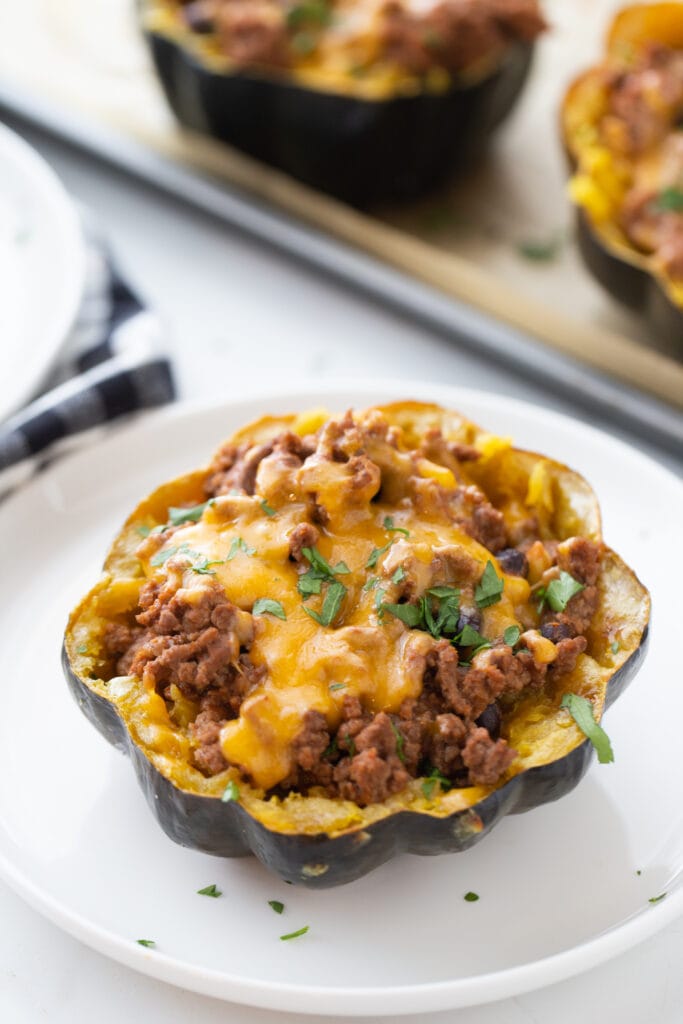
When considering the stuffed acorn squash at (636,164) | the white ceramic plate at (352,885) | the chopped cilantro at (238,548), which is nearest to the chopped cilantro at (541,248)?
the stuffed acorn squash at (636,164)

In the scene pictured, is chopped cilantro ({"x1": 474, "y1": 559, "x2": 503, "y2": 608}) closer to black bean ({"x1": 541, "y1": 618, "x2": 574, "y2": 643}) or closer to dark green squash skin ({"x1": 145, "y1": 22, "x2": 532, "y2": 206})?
black bean ({"x1": 541, "y1": 618, "x2": 574, "y2": 643})

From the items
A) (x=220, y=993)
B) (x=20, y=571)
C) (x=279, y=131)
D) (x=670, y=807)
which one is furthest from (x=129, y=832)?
(x=279, y=131)

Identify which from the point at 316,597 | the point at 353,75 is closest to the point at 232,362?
the point at 353,75

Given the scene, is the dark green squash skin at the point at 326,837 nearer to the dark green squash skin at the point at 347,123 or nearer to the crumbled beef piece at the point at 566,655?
the crumbled beef piece at the point at 566,655

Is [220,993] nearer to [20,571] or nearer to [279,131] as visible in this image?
[20,571]

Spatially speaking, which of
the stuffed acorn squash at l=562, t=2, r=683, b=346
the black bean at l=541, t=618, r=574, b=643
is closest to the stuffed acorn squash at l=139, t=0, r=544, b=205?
the stuffed acorn squash at l=562, t=2, r=683, b=346
